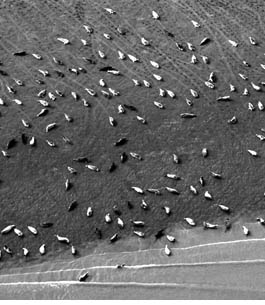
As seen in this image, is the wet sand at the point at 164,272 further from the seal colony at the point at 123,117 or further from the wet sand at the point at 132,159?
the seal colony at the point at 123,117

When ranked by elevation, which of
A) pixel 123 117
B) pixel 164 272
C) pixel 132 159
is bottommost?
pixel 164 272

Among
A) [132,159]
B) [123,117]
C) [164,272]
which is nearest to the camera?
[164,272]

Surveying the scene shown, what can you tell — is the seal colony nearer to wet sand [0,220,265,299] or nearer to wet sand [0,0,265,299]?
wet sand [0,0,265,299]

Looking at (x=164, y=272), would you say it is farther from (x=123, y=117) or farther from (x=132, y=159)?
(x=123, y=117)

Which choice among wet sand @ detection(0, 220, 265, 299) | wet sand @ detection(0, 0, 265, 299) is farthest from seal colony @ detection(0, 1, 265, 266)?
wet sand @ detection(0, 220, 265, 299)

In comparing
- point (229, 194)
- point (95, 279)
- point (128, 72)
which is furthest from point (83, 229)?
point (128, 72)

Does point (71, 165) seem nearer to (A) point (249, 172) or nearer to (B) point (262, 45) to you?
(A) point (249, 172)

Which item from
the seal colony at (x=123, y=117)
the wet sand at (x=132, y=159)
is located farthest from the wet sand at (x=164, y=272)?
the seal colony at (x=123, y=117)

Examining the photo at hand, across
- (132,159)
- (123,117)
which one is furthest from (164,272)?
(123,117)

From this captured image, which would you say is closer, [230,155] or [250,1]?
[230,155]
